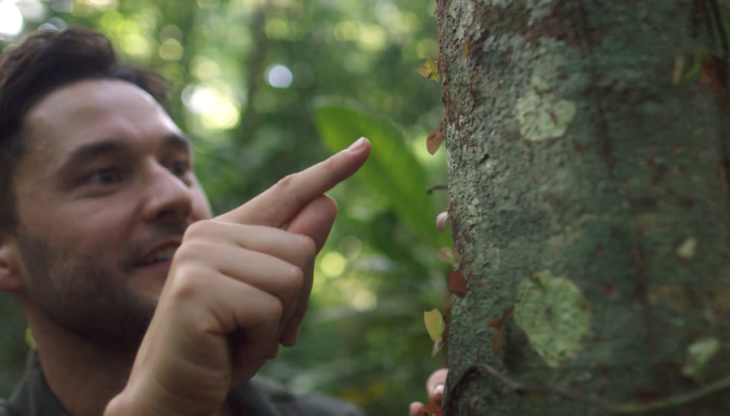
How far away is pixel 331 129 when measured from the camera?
10.0 feet

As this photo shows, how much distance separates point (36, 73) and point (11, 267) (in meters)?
0.65

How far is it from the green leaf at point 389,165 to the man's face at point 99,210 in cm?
139

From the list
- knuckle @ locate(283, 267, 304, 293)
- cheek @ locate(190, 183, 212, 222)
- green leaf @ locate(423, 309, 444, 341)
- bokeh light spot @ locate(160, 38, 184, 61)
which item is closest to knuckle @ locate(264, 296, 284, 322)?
knuckle @ locate(283, 267, 304, 293)

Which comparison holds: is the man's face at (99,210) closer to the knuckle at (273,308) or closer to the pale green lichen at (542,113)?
the knuckle at (273,308)

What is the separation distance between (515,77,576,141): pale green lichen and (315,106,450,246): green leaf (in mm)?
2278

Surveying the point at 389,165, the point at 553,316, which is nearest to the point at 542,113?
the point at 553,316

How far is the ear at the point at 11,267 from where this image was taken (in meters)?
1.69

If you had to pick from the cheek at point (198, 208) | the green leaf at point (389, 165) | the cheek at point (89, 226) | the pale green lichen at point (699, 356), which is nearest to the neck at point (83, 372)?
the cheek at point (89, 226)

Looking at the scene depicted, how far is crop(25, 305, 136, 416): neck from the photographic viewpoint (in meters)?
1.60

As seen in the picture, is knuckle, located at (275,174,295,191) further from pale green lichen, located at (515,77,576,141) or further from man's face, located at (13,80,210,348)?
man's face, located at (13,80,210,348)

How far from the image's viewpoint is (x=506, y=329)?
723mm

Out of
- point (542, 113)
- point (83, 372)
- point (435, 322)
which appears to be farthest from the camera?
point (83, 372)

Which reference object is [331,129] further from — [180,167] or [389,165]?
[180,167]

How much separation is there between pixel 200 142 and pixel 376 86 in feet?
8.45
